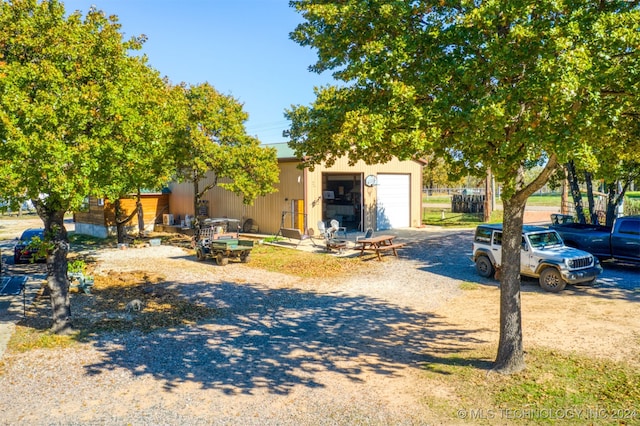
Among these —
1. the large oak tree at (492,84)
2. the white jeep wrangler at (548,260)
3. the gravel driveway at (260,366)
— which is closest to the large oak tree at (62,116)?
the gravel driveway at (260,366)

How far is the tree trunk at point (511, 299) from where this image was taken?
7.77 meters

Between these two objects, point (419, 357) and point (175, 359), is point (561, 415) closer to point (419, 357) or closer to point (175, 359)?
point (419, 357)

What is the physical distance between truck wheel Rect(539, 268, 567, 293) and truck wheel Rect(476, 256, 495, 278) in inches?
76.2

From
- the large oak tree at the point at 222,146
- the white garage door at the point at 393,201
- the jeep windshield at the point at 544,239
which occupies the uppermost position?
the large oak tree at the point at 222,146

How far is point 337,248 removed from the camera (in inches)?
852

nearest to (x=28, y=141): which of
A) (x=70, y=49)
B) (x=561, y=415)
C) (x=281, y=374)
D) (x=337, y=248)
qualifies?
(x=70, y=49)

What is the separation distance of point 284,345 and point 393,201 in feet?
67.6

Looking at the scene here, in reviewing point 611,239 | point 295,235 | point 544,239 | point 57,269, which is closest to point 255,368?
point 57,269

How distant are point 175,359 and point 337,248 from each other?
1336cm

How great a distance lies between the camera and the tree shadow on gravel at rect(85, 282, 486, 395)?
26.5ft

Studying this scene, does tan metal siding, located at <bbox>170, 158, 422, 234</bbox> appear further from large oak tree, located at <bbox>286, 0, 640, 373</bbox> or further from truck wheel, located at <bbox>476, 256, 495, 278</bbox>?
large oak tree, located at <bbox>286, 0, 640, 373</bbox>

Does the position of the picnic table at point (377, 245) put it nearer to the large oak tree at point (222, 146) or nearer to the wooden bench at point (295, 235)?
the wooden bench at point (295, 235)

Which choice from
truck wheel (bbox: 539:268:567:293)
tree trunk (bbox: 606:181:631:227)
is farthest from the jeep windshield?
tree trunk (bbox: 606:181:631:227)

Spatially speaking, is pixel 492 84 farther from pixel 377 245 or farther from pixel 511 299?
pixel 377 245
